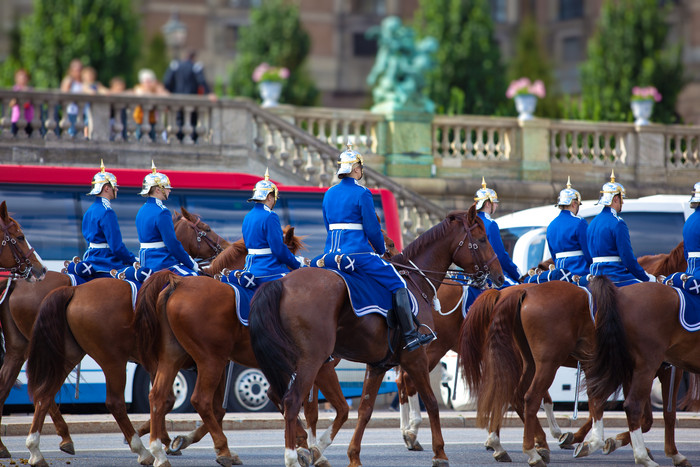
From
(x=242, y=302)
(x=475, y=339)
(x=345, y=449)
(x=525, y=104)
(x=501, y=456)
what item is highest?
(x=525, y=104)

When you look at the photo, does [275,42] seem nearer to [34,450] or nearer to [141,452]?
[141,452]

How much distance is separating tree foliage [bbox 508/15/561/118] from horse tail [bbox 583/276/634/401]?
3966cm

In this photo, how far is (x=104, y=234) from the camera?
12.9 meters

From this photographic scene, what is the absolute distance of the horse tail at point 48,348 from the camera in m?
11.7

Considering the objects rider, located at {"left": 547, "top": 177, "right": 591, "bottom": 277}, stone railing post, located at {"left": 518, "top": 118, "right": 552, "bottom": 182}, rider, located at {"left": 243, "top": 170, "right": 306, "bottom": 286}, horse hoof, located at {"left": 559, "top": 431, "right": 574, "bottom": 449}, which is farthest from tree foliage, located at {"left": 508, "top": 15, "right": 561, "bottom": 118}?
rider, located at {"left": 243, "top": 170, "right": 306, "bottom": 286}

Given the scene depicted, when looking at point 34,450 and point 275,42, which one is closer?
point 34,450

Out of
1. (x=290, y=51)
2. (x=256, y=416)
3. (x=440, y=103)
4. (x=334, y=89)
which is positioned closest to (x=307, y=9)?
(x=334, y=89)

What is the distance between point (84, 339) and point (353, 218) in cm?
288

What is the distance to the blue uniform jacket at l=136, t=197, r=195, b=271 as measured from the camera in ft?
41.0

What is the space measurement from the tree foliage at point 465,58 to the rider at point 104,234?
96.1ft

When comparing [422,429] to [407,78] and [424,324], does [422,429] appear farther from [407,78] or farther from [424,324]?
[407,78]

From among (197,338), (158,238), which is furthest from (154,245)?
(197,338)

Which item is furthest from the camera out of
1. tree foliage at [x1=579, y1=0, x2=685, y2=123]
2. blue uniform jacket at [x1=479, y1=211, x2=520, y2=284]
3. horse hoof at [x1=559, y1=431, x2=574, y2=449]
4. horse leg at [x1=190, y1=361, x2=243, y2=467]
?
tree foliage at [x1=579, y1=0, x2=685, y2=123]

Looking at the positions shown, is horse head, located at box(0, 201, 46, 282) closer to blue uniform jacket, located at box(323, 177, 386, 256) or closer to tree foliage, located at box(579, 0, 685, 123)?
blue uniform jacket, located at box(323, 177, 386, 256)
